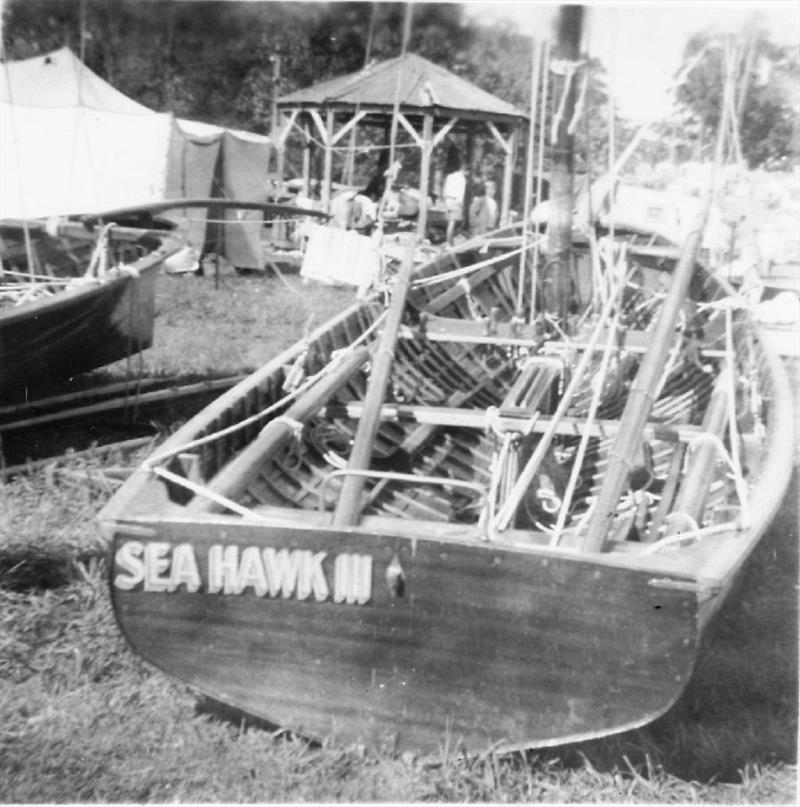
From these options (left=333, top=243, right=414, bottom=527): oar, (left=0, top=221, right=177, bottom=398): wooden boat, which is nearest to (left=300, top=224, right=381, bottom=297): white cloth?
(left=0, top=221, right=177, bottom=398): wooden boat

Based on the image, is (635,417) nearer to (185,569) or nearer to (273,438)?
(273,438)

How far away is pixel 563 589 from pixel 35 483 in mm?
3427

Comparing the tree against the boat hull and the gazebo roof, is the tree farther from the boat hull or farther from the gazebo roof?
the gazebo roof

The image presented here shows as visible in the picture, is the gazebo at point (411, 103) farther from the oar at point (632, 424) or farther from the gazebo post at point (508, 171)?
the oar at point (632, 424)

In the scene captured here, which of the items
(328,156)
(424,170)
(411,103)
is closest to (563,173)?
(424,170)

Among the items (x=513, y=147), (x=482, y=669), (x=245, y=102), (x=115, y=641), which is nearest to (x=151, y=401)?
(x=115, y=641)

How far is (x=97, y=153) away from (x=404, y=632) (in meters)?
12.4

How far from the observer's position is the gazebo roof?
1747cm

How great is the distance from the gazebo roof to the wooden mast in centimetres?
1077

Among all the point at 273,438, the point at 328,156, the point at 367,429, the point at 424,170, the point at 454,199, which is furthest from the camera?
the point at 454,199

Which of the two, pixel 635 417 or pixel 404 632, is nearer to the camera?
pixel 404 632

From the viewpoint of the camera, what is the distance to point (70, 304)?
19.4ft

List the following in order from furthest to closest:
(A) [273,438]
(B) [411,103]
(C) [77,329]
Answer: (B) [411,103] < (C) [77,329] < (A) [273,438]

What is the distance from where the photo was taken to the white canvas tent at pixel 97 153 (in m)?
13.2
